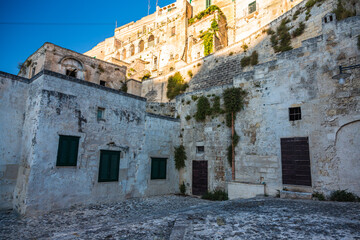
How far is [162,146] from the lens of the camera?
41.8 feet

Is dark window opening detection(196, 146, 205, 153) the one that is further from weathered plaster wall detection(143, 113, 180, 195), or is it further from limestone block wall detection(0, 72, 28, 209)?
limestone block wall detection(0, 72, 28, 209)

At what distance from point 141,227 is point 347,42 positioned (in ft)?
32.0

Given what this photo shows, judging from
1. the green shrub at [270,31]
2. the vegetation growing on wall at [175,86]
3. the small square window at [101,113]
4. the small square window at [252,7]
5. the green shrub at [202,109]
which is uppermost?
the small square window at [252,7]

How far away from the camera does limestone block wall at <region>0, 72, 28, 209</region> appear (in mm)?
8312

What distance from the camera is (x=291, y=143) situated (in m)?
9.23

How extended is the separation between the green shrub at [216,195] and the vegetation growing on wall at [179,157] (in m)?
2.31

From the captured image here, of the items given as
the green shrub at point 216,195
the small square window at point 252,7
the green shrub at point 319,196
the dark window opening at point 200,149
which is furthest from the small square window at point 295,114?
the small square window at point 252,7

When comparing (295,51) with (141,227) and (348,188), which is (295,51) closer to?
(348,188)

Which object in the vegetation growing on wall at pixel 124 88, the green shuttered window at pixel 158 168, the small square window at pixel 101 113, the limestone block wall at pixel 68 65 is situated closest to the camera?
the small square window at pixel 101 113

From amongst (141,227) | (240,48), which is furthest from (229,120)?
(240,48)

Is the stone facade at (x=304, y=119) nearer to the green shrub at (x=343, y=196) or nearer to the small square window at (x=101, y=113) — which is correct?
the green shrub at (x=343, y=196)

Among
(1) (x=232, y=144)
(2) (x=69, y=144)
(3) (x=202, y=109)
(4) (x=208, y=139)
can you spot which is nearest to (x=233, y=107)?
(1) (x=232, y=144)

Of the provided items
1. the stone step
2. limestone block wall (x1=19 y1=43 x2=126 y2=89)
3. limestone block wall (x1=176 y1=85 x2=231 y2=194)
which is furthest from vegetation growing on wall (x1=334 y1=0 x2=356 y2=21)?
limestone block wall (x1=19 y1=43 x2=126 y2=89)

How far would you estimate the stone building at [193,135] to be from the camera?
817cm
